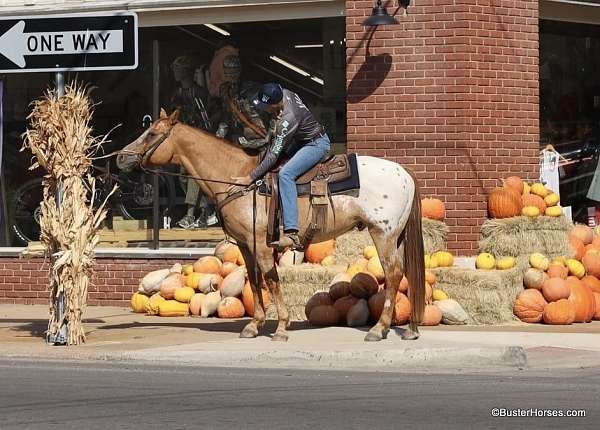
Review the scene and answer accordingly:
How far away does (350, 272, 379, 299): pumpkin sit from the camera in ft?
51.8

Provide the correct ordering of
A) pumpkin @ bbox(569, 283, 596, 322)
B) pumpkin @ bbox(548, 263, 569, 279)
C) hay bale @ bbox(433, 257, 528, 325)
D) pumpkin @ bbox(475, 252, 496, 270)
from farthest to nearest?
1. pumpkin @ bbox(475, 252, 496, 270)
2. pumpkin @ bbox(548, 263, 569, 279)
3. pumpkin @ bbox(569, 283, 596, 322)
4. hay bale @ bbox(433, 257, 528, 325)

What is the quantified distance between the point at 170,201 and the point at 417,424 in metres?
10.2

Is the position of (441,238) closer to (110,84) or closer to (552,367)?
(552,367)

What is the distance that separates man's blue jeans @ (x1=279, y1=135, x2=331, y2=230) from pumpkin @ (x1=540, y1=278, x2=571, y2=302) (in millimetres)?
3686

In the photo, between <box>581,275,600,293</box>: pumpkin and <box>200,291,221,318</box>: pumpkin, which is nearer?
<box>581,275,600,293</box>: pumpkin

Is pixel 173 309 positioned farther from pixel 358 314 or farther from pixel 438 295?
pixel 438 295

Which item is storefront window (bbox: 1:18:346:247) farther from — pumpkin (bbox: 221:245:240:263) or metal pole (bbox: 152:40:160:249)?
pumpkin (bbox: 221:245:240:263)

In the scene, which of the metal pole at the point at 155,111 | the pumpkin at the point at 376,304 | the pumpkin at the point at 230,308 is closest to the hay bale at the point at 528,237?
the pumpkin at the point at 376,304

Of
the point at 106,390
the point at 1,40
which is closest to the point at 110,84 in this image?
the point at 1,40

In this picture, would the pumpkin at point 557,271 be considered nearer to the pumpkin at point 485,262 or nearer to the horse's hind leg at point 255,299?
the pumpkin at point 485,262

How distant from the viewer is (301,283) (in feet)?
54.7

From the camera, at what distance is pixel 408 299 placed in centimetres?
1534

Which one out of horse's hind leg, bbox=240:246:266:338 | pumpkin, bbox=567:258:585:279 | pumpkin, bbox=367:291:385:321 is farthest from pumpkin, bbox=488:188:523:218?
horse's hind leg, bbox=240:246:266:338

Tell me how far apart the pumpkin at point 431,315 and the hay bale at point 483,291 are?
0.39 meters
